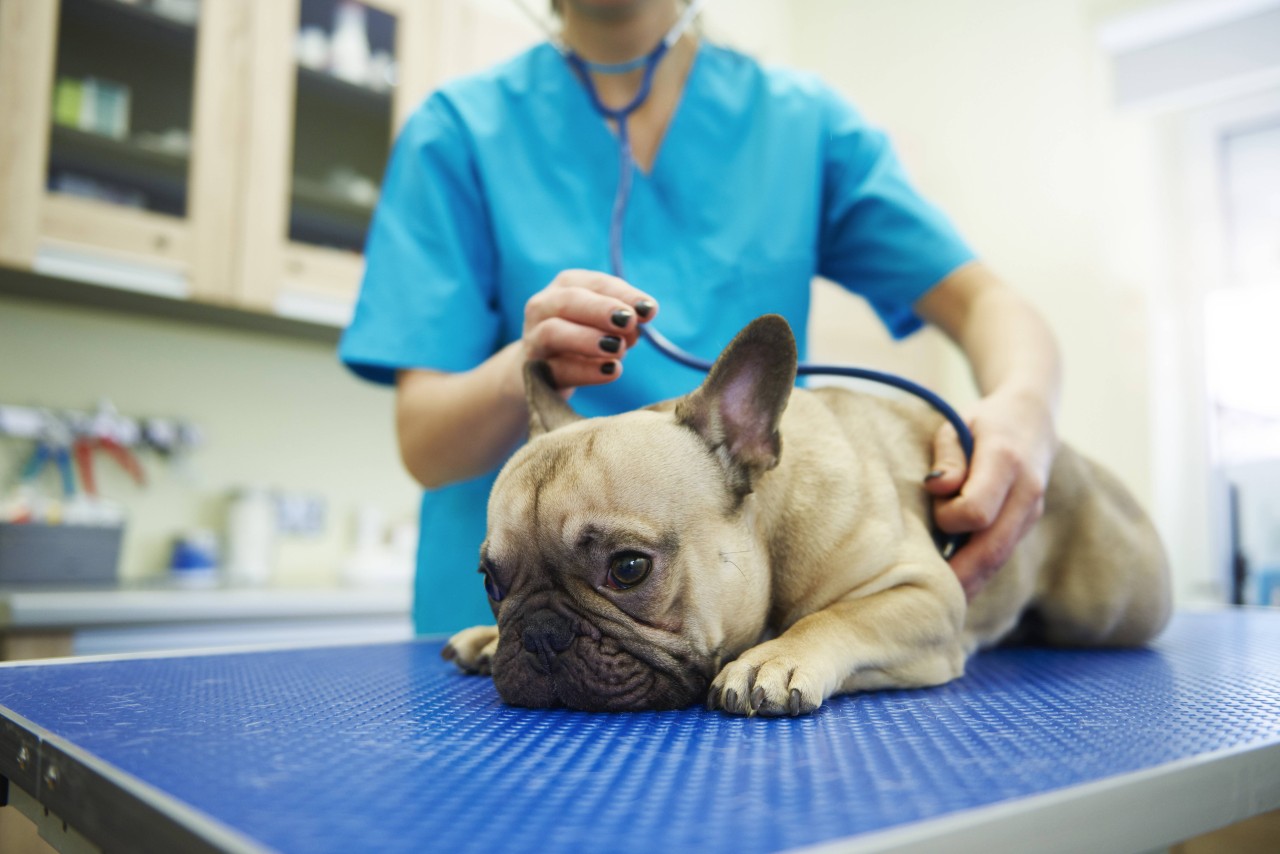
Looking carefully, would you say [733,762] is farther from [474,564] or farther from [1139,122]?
[1139,122]

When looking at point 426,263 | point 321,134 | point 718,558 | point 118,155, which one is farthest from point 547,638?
point 321,134

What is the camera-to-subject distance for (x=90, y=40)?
235cm

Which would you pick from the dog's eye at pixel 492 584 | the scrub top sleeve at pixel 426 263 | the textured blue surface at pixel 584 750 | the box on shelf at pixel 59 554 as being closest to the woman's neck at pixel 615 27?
the scrub top sleeve at pixel 426 263

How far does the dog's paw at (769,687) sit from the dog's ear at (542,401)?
37 cm

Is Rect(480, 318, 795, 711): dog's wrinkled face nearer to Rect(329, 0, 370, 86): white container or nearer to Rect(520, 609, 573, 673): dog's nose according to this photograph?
Rect(520, 609, 573, 673): dog's nose

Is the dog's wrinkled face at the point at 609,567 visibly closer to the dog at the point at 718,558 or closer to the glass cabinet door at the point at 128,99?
the dog at the point at 718,558

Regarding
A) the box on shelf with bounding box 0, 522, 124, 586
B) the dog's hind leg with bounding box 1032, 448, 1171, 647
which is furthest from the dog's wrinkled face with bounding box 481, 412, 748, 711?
the box on shelf with bounding box 0, 522, 124, 586

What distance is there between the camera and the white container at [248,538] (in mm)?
2584

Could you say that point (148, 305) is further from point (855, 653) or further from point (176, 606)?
point (855, 653)

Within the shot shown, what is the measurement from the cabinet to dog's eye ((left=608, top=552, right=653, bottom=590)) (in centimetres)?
189

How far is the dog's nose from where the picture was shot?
2.57ft

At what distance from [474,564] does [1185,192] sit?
296cm

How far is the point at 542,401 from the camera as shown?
104 cm

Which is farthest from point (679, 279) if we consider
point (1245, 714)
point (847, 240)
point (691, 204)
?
point (1245, 714)
